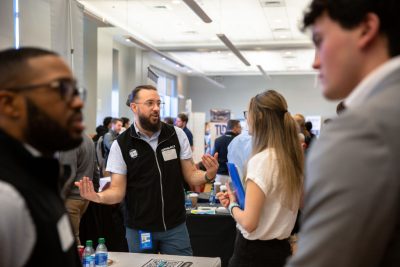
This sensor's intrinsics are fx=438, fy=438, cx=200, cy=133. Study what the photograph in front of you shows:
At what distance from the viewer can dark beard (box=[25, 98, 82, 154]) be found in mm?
981

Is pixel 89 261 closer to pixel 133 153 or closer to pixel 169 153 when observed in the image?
pixel 133 153

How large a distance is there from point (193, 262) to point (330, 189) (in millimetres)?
1842

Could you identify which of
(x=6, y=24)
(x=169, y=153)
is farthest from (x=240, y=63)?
(x=169, y=153)

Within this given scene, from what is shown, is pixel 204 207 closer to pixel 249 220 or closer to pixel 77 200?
pixel 77 200

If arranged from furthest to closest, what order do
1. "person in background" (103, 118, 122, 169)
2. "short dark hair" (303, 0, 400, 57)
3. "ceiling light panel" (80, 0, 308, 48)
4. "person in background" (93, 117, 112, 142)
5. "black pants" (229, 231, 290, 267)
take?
"ceiling light panel" (80, 0, 308, 48), "person in background" (93, 117, 112, 142), "person in background" (103, 118, 122, 169), "black pants" (229, 231, 290, 267), "short dark hair" (303, 0, 400, 57)

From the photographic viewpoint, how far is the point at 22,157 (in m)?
0.96

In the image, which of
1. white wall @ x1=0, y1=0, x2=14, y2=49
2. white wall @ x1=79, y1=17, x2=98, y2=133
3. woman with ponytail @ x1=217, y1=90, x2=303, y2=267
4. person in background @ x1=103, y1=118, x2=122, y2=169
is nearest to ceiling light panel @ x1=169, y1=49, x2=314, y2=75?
white wall @ x1=79, y1=17, x2=98, y2=133

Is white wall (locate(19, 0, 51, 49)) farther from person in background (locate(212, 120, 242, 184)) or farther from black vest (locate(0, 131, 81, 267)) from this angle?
person in background (locate(212, 120, 242, 184))

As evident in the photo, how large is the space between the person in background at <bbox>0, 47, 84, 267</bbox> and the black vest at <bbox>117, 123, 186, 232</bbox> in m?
1.76

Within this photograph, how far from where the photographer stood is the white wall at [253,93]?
1733 centimetres

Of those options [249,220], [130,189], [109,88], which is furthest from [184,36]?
[249,220]

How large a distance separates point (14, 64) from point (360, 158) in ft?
2.53

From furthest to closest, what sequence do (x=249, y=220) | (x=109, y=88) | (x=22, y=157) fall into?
1. (x=109, y=88)
2. (x=249, y=220)
3. (x=22, y=157)

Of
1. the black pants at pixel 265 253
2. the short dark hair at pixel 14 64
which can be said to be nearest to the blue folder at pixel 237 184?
the black pants at pixel 265 253
